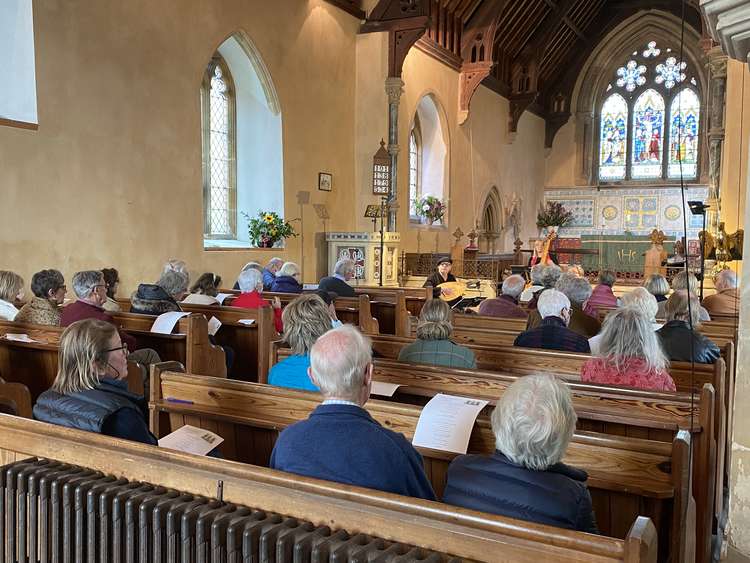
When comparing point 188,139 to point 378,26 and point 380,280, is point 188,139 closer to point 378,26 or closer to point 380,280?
point 380,280

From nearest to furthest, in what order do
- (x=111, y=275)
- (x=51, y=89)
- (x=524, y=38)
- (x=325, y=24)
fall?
1. (x=111, y=275)
2. (x=51, y=89)
3. (x=325, y=24)
4. (x=524, y=38)

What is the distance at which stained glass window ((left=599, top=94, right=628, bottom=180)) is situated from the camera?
19.5m

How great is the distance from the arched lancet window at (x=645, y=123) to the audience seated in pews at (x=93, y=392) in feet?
61.5

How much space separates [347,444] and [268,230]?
806 centimetres

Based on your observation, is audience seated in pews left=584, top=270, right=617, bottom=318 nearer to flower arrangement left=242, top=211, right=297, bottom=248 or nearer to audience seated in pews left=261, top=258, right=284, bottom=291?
audience seated in pews left=261, top=258, right=284, bottom=291

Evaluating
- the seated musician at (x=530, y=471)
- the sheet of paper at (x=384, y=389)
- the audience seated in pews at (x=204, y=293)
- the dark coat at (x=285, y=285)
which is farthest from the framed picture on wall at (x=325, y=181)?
the seated musician at (x=530, y=471)

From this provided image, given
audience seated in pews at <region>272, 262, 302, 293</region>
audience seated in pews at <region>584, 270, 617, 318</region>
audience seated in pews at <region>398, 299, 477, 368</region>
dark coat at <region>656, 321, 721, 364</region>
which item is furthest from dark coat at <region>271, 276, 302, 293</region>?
dark coat at <region>656, 321, 721, 364</region>

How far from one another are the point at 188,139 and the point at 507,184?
1057cm

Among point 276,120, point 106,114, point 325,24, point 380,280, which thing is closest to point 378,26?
point 325,24

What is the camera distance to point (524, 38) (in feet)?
54.8

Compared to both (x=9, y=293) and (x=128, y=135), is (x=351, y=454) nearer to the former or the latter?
(x=9, y=293)

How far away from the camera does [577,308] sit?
5.07 meters

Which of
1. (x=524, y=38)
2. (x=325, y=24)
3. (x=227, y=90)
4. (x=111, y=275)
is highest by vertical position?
(x=524, y=38)

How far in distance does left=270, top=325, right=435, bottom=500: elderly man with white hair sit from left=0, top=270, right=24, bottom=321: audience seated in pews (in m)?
3.25
